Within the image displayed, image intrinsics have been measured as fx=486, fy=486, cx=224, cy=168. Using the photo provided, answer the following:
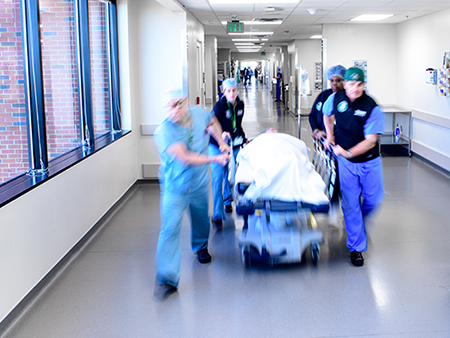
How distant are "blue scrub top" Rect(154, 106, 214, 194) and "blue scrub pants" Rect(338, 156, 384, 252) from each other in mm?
1149

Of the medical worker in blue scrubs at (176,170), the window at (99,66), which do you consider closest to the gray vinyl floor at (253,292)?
the medical worker in blue scrubs at (176,170)

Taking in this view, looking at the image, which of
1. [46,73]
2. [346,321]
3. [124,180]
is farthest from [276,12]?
[346,321]

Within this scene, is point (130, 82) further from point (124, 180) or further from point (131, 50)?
point (124, 180)

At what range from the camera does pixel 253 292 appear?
349cm

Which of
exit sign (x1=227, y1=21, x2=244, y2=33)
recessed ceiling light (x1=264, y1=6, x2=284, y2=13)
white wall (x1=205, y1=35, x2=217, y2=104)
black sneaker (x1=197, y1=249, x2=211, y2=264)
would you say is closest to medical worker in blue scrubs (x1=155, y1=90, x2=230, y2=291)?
black sneaker (x1=197, y1=249, x2=211, y2=264)

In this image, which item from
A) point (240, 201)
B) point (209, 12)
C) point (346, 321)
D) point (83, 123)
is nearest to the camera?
point (346, 321)

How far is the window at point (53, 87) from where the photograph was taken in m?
3.43

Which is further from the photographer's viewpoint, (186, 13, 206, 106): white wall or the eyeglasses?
(186, 13, 206, 106): white wall

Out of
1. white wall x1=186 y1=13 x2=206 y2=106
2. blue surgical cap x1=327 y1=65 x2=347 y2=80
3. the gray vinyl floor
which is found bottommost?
the gray vinyl floor

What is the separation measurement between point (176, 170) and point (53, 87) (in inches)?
64.1

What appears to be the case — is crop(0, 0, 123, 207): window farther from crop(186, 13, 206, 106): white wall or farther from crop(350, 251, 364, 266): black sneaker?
crop(350, 251, 364, 266): black sneaker

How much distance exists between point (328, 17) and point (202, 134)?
18.5 ft

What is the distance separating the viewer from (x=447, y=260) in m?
4.00

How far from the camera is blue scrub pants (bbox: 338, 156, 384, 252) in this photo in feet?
12.7
